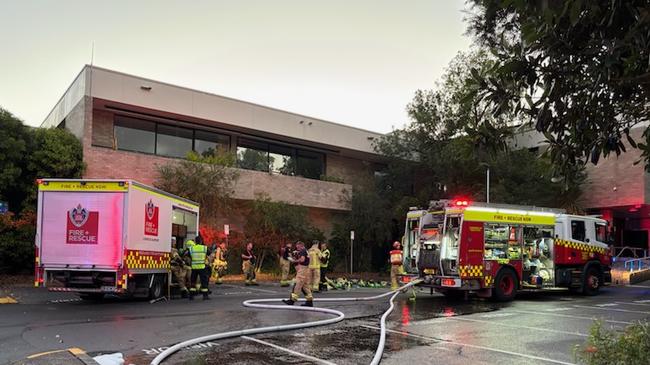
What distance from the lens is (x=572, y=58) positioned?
3594 millimetres

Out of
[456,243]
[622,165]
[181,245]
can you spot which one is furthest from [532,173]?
[181,245]

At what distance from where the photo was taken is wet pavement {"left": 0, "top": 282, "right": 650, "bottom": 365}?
26.5 feet

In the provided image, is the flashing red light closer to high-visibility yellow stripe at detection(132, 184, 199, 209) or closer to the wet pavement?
the wet pavement

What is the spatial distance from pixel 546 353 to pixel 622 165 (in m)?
25.8

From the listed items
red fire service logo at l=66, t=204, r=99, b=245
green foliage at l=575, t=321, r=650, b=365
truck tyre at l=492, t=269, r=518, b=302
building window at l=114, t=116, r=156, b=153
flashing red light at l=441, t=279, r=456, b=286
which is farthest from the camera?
building window at l=114, t=116, r=156, b=153

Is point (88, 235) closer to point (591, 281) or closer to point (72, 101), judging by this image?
point (72, 101)

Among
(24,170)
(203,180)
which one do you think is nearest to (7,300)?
(24,170)

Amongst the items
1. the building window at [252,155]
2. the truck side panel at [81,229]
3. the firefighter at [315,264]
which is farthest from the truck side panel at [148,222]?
the building window at [252,155]

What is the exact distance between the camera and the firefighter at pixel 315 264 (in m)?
15.4

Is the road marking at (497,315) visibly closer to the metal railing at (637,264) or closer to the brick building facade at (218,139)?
the brick building facade at (218,139)

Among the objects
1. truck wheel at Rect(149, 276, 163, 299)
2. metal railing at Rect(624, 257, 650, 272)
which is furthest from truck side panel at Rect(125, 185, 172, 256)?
metal railing at Rect(624, 257, 650, 272)

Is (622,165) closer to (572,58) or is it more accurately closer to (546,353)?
(546,353)

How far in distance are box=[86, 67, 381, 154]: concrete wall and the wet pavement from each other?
401 inches

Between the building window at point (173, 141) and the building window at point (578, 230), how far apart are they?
1653cm
